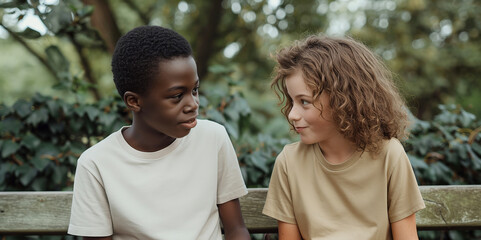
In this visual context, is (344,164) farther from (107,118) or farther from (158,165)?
(107,118)

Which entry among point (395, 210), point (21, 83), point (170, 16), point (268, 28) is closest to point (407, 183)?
point (395, 210)

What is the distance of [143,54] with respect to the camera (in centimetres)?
160

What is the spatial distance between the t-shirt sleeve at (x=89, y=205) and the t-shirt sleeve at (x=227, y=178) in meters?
0.48

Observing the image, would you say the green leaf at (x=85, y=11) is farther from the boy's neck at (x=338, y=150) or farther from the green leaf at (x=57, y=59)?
the boy's neck at (x=338, y=150)

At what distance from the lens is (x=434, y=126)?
2.63m

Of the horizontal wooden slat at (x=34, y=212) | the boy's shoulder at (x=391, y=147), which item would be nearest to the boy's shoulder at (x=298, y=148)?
the boy's shoulder at (x=391, y=147)

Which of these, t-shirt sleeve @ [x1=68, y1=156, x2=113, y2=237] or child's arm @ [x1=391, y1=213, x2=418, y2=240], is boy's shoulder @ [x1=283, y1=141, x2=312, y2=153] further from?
t-shirt sleeve @ [x1=68, y1=156, x2=113, y2=237]

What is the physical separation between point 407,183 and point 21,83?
931 cm

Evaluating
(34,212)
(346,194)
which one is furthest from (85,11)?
(346,194)

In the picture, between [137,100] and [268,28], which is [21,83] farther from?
[137,100]

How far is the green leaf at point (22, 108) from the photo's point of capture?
240 cm

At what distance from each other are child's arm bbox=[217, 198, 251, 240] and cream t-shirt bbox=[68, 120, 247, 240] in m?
0.03

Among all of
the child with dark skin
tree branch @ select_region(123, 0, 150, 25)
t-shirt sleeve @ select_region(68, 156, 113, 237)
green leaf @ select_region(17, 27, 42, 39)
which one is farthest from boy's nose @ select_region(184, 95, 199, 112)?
tree branch @ select_region(123, 0, 150, 25)

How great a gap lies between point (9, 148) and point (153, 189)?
106 centimetres
